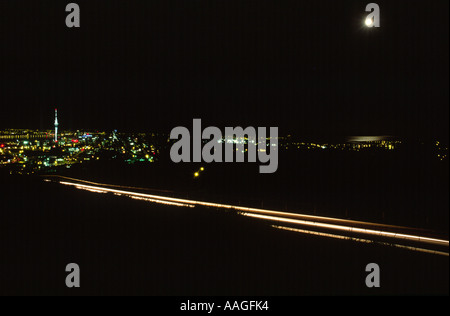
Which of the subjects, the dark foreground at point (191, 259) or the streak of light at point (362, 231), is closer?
the dark foreground at point (191, 259)

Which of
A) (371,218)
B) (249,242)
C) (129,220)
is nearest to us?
(249,242)

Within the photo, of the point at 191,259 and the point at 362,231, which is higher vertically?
the point at 362,231

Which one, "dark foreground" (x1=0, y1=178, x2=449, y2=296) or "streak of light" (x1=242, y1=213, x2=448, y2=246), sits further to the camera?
"streak of light" (x1=242, y1=213, x2=448, y2=246)

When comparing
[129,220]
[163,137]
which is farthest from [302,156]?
[129,220]

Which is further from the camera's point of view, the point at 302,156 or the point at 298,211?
the point at 302,156

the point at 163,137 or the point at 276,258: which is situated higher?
the point at 163,137

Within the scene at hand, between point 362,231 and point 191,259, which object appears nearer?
point 191,259
